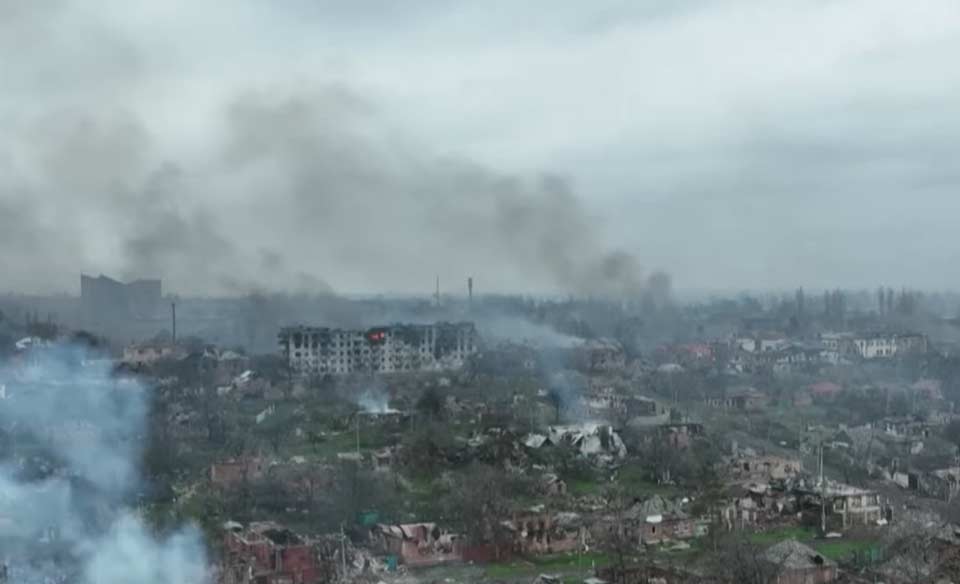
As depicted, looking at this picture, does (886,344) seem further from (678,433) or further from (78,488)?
(78,488)

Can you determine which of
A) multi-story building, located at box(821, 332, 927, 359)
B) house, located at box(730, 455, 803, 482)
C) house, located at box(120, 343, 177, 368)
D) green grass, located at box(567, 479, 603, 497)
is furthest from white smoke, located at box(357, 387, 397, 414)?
multi-story building, located at box(821, 332, 927, 359)

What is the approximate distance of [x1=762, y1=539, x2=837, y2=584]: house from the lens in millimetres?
8969

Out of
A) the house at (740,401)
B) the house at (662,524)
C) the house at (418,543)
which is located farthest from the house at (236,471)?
the house at (740,401)

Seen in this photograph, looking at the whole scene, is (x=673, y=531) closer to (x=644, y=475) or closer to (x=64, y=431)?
(x=644, y=475)

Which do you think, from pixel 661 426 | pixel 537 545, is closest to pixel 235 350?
pixel 661 426

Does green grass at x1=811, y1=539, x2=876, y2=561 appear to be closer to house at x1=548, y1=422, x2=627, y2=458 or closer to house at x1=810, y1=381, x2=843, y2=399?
house at x1=548, y1=422, x2=627, y2=458

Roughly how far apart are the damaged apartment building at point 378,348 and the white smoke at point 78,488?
8634 millimetres

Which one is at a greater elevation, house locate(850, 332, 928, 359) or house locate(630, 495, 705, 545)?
house locate(850, 332, 928, 359)

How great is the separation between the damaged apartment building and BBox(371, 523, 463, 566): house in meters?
13.4

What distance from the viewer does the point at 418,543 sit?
10.0 metres

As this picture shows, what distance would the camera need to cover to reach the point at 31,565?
8.26 m

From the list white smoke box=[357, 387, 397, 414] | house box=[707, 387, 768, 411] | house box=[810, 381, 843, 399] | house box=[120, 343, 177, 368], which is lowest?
house box=[707, 387, 768, 411]

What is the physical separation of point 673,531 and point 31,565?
20.2ft

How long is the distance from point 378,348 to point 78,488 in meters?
15.1
